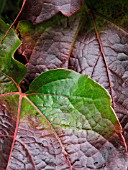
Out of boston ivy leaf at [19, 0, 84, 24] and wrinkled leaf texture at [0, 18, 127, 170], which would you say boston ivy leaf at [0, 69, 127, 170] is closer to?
wrinkled leaf texture at [0, 18, 127, 170]

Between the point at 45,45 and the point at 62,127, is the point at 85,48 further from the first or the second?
the point at 62,127

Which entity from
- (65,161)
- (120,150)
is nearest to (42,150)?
(65,161)

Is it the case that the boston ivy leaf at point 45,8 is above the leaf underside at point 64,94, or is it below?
above

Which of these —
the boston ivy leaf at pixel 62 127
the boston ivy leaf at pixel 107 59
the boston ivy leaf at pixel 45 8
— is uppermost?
the boston ivy leaf at pixel 45 8

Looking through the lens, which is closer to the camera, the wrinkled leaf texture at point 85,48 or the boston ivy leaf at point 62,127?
the boston ivy leaf at point 62,127

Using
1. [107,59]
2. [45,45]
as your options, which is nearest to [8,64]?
[45,45]

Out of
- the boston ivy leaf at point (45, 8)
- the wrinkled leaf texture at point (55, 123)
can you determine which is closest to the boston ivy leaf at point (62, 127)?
the wrinkled leaf texture at point (55, 123)

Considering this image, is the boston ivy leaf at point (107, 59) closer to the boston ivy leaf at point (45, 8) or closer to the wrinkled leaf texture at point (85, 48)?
the wrinkled leaf texture at point (85, 48)

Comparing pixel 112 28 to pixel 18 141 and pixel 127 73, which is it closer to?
pixel 127 73
